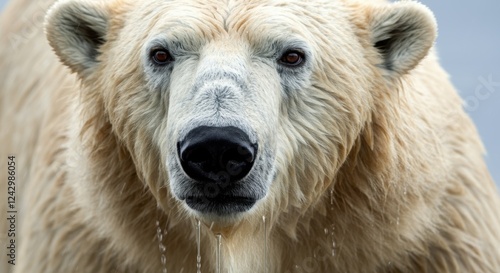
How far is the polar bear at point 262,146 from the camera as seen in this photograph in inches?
169

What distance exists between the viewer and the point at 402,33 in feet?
15.8

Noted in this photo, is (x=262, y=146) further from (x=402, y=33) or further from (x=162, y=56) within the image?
(x=402, y=33)

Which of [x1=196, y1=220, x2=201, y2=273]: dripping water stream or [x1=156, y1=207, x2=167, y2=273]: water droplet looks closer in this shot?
[x1=196, y1=220, x2=201, y2=273]: dripping water stream

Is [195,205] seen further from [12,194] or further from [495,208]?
[12,194]

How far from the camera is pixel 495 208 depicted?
5.34 meters

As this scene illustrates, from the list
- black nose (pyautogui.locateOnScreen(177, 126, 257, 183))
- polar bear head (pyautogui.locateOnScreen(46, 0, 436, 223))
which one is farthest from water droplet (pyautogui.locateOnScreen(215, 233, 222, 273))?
black nose (pyautogui.locateOnScreen(177, 126, 257, 183))

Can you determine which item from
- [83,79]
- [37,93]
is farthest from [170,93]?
[37,93]

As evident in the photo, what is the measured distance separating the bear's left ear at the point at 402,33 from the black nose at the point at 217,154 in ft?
3.26

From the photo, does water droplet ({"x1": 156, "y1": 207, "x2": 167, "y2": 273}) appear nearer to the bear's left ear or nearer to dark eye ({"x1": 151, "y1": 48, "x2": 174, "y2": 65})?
dark eye ({"x1": 151, "y1": 48, "x2": 174, "y2": 65})

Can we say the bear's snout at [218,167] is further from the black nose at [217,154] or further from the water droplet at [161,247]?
the water droplet at [161,247]

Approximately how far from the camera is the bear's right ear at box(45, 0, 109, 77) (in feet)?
16.3

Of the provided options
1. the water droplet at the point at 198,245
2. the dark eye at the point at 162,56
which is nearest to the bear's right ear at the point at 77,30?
the dark eye at the point at 162,56

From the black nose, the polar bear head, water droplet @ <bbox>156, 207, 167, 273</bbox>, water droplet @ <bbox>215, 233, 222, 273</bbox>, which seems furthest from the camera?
water droplet @ <bbox>156, 207, 167, 273</bbox>

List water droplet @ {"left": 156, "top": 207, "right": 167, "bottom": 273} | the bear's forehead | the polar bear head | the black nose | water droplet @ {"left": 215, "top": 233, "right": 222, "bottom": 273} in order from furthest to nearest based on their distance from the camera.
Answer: water droplet @ {"left": 156, "top": 207, "right": 167, "bottom": 273} → water droplet @ {"left": 215, "top": 233, "right": 222, "bottom": 273} → the bear's forehead → the polar bear head → the black nose
